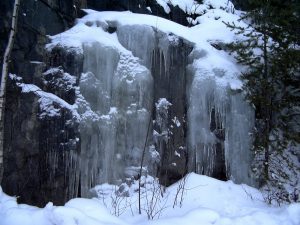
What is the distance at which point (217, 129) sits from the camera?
9.17m

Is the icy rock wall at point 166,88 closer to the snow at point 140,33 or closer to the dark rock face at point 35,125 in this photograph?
the snow at point 140,33

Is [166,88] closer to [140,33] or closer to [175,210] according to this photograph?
[140,33]

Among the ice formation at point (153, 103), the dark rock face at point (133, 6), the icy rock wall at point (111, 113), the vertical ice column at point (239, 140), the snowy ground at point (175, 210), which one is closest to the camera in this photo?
the snowy ground at point (175, 210)

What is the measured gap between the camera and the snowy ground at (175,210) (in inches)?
171

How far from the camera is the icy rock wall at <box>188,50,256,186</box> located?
9.04 metres

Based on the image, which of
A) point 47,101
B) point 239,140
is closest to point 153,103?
point 239,140

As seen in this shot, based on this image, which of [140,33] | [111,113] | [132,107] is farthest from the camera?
[140,33]

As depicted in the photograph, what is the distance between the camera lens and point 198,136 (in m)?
9.07

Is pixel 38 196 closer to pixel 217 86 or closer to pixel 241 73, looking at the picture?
pixel 217 86

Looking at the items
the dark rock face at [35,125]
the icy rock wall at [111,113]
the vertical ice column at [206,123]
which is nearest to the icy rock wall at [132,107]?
the icy rock wall at [111,113]

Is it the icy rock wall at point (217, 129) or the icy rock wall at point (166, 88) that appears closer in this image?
the icy rock wall at point (166, 88)

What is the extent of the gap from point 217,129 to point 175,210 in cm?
280

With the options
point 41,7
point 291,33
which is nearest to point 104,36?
point 41,7

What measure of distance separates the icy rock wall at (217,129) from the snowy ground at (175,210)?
15.9 inches
